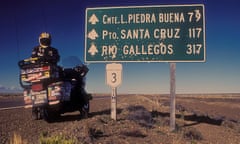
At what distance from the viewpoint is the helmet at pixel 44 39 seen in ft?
33.3

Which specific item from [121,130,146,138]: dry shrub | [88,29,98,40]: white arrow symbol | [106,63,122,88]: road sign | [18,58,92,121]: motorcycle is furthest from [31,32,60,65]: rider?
[121,130,146,138]: dry shrub

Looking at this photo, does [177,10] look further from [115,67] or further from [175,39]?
[115,67]

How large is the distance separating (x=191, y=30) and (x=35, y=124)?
5.53m

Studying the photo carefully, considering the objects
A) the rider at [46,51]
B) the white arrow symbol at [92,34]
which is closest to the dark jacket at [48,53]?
the rider at [46,51]

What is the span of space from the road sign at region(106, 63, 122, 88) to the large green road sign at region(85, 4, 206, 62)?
0.70ft

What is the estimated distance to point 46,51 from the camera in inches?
392

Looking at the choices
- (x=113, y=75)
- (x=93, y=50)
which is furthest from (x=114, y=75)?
(x=93, y=50)

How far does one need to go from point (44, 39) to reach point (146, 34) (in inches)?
124

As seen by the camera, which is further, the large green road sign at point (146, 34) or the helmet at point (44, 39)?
the large green road sign at point (146, 34)

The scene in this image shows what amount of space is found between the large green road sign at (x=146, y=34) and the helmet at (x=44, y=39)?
1295 millimetres

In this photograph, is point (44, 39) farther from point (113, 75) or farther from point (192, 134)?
point (192, 134)

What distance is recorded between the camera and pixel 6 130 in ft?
28.7

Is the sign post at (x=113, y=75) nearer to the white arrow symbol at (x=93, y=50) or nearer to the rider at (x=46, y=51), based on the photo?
the white arrow symbol at (x=93, y=50)

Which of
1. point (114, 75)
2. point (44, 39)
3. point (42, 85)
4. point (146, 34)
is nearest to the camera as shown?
point (42, 85)
